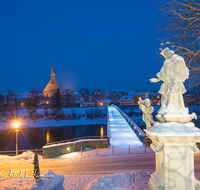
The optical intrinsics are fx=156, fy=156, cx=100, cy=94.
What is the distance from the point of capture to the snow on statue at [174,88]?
133 inches

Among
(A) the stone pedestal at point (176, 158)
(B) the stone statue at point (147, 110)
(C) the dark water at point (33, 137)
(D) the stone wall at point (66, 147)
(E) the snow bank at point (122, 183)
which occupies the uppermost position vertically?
(B) the stone statue at point (147, 110)

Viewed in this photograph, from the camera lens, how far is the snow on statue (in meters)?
3.38

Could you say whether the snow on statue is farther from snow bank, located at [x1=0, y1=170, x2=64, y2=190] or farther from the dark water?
the dark water

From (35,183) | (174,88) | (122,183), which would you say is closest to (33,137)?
(35,183)

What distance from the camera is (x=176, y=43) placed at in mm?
6719

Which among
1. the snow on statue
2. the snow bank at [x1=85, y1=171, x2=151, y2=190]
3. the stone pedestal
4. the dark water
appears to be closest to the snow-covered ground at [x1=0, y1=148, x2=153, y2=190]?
the snow bank at [x1=85, y1=171, x2=151, y2=190]

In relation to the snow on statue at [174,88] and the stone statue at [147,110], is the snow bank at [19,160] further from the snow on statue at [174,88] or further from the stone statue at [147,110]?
the snow on statue at [174,88]

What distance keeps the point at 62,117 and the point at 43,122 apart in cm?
654

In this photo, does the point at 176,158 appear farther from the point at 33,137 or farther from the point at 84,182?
the point at 33,137

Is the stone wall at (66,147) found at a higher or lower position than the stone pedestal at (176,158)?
lower

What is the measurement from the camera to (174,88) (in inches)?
137

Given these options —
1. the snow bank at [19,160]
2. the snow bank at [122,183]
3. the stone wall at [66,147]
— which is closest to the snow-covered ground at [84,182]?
the snow bank at [122,183]

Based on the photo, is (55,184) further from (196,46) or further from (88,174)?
(196,46)

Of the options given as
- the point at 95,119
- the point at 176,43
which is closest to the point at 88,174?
the point at 176,43
